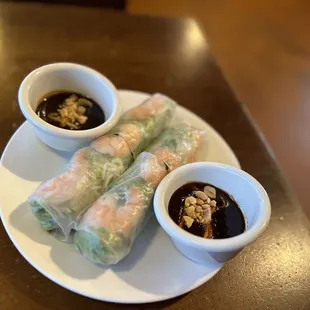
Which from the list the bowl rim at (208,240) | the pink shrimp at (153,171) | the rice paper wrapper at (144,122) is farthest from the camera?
the rice paper wrapper at (144,122)

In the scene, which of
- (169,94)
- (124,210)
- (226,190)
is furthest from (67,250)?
(169,94)

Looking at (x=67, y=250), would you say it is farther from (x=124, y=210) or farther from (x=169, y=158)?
(x=169, y=158)

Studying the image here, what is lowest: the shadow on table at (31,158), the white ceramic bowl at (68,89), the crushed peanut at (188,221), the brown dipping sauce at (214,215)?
the shadow on table at (31,158)

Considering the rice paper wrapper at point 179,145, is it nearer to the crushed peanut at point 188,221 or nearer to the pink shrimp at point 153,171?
the pink shrimp at point 153,171

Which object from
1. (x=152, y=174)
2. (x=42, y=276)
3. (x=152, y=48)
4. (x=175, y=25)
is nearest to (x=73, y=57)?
(x=152, y=48)

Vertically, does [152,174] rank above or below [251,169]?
above

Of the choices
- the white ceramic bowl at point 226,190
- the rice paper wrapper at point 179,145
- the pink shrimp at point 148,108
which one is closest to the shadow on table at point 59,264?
the white ceramic bowl at point 226,190

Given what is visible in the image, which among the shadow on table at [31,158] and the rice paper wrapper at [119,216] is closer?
the rice paper wrapper at [119,216]

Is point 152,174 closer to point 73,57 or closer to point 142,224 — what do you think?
point 142,224
